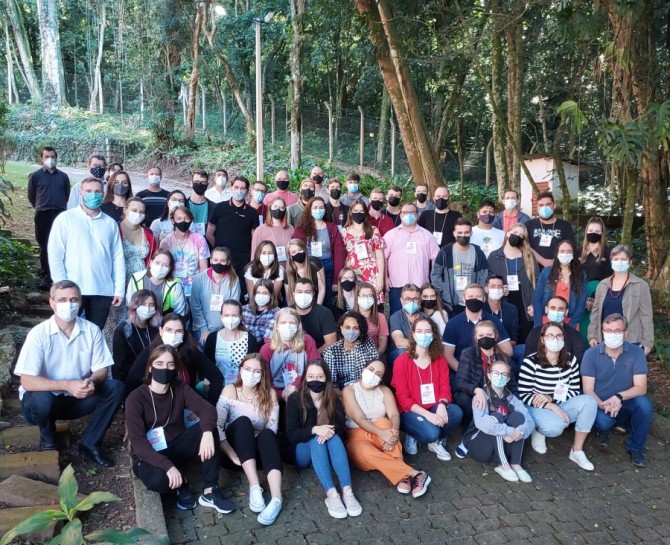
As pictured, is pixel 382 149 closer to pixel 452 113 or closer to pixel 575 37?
pixel 452 113

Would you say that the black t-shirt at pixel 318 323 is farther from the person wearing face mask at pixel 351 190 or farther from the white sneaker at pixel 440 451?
the person wearing face mask at pixel 351 190

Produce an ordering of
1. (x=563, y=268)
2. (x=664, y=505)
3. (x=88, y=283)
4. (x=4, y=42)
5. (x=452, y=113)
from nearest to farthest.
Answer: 1. (x=664, y=505)
2. (x=88, y=283)
3. (x=563, y=268)
4. (x=452, y=113)
5. (x=4, y=42)

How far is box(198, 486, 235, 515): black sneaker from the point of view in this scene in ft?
14.2

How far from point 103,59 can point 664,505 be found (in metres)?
40.7

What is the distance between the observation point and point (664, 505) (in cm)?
470

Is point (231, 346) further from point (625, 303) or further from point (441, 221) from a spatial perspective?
point (625, 303)

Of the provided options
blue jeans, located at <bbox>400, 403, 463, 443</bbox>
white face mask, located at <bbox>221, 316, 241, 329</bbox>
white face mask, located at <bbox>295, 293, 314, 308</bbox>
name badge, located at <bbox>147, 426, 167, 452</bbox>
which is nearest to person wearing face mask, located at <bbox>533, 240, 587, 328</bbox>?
blue jeans, located at <bbox>400, 403, 463, 443</bbox>

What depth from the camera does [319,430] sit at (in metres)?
4.59

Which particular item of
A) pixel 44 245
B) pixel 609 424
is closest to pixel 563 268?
pixel 609 424

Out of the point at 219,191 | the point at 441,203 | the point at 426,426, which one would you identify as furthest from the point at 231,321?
the point at 441,203

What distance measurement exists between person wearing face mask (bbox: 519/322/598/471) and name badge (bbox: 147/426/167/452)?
3.00 meters

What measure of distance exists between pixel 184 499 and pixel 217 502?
24 centimetres

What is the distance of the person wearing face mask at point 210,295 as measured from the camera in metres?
5.71

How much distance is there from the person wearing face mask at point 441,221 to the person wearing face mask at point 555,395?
2147 millimetres
